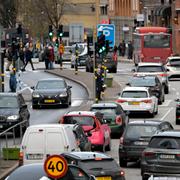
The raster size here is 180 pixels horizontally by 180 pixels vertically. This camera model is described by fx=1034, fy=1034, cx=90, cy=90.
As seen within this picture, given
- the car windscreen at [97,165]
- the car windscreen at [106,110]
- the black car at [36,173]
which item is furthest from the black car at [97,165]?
the car windscreen at [106,110]

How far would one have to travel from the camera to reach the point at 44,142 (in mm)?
26453

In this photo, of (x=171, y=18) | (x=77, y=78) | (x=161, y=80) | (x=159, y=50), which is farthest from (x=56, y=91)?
(x=171, y=18)

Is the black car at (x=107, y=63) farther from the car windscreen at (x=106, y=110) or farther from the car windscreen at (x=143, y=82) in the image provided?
the car windscreen at (x=106, y=110)

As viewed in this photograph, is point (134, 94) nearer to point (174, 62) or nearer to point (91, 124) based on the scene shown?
point (91, 124)

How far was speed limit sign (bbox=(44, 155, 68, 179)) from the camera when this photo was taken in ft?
51.4

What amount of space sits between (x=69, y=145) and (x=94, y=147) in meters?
7.82

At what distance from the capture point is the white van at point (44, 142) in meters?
26.3

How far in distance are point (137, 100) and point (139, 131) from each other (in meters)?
16.8

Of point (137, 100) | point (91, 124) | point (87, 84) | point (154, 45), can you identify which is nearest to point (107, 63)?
point (154, 45)

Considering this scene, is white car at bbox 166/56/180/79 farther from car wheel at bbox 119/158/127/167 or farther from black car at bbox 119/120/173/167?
car wheel at bbox 119/158/127/167

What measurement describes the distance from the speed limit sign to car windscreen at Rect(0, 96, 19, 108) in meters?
23.9

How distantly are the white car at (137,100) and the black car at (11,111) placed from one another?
27.8 ft

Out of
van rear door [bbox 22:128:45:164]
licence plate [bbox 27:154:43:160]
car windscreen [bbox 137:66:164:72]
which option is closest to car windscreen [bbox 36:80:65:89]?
car windscreen [bbox 137:66:164:72]

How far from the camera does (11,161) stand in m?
32.0
